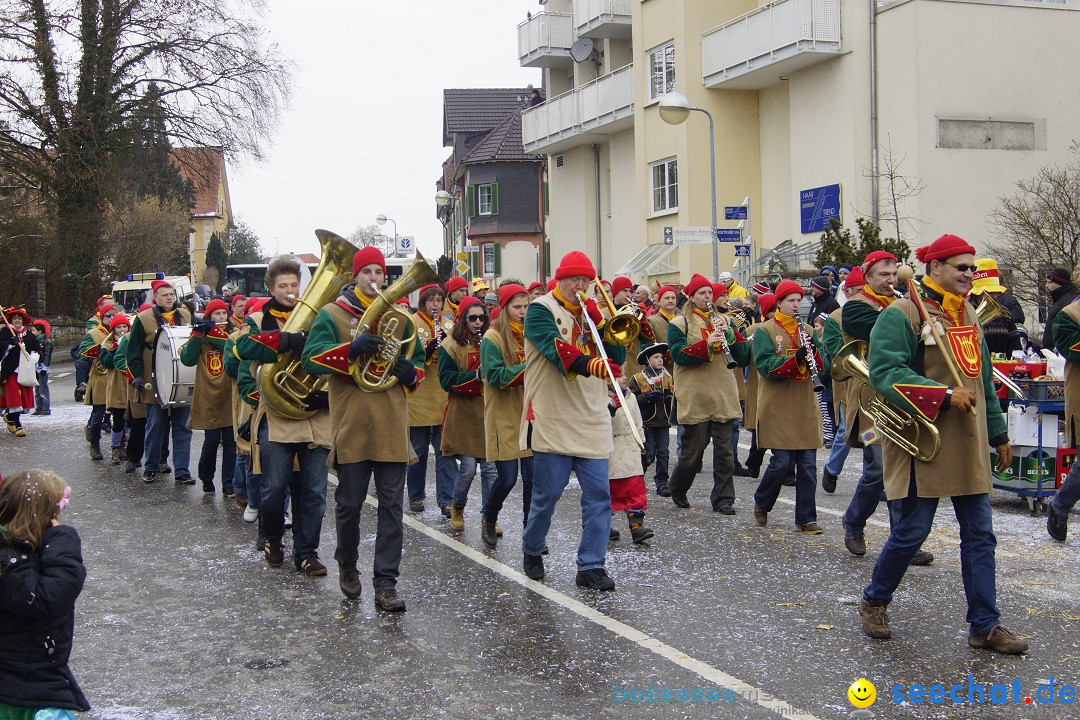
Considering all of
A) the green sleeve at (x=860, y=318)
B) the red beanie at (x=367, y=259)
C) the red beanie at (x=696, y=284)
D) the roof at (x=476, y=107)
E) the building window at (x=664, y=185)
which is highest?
the roof at (x=476, y=107)

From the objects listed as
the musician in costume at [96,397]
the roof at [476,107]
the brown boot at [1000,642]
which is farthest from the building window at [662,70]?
the roof at [476,107]

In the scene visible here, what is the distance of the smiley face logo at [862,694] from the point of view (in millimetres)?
4664

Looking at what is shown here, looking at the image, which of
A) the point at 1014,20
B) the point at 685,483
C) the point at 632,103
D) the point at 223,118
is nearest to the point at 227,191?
the point at 223,118

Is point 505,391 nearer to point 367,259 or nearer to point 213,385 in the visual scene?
point 367,259

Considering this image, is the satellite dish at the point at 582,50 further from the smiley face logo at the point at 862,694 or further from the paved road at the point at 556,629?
the smiley face logo at the point at 862,694

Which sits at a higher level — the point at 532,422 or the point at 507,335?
the point at 507,335

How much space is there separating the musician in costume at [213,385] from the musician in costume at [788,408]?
15.1ft

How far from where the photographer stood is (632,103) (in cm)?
3052

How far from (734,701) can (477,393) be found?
413 centimetres

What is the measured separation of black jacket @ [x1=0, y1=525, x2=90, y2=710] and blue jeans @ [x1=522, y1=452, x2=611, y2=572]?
350 centimetres

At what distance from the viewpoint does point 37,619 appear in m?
3.48

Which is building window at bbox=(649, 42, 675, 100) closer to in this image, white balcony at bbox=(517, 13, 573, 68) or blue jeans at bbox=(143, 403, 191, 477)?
white balcony at bbox=(517, 13, 573, 68)

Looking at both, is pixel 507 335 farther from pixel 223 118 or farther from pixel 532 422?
pixel 223 118

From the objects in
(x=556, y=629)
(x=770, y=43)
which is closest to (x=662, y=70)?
(x=770, y=43)
